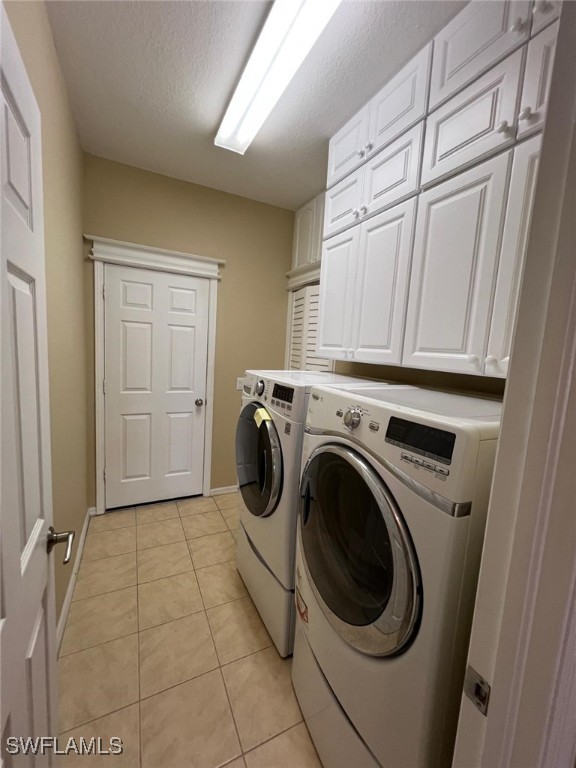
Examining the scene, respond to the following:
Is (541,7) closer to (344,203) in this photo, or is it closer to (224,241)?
(344,203)

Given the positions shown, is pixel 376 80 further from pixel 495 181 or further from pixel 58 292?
pixel 58 292

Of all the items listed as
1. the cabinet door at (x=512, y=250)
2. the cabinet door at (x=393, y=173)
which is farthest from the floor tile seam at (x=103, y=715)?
the cabinet door at (x=393, y=173)

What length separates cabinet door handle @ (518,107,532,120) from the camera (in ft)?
3.14

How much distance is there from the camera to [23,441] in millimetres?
675

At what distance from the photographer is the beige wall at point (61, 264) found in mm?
1177

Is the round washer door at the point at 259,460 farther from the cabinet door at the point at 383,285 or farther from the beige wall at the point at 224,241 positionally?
the beige wall at the point at 224,241

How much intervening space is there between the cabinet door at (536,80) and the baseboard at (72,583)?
2.56 m

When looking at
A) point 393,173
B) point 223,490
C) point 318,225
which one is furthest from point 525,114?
point 223,490

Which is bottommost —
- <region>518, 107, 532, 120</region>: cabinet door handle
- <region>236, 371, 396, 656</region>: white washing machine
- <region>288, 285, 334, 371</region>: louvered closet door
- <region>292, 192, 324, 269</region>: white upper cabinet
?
<region>236, 371, 396, 656</region>: white washing machine

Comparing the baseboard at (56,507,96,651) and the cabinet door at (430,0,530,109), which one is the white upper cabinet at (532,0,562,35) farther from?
the baseboard at (56,507,96,651)

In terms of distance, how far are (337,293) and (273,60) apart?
1.01 metres

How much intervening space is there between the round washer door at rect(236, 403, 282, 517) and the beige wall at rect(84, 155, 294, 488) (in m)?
1.18

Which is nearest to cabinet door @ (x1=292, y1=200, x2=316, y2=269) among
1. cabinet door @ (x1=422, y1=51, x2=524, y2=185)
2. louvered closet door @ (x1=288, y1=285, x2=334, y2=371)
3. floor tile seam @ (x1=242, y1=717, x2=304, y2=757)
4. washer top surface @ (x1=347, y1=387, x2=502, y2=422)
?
louvered closet door @ (x1=288, y1=285, x2=334, y2=371)

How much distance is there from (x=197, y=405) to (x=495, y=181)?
2.37 metres
